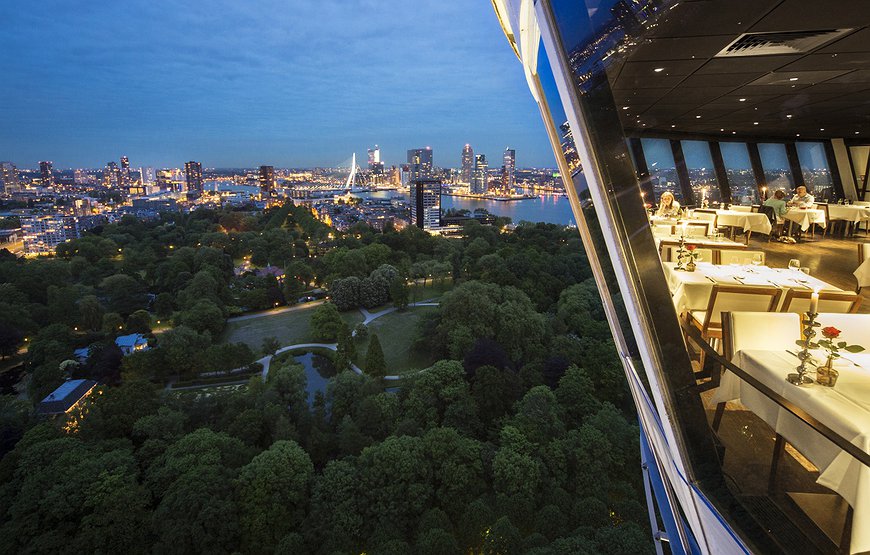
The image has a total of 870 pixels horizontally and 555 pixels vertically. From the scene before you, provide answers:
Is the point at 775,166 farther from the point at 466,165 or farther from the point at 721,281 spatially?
the point at 466,165

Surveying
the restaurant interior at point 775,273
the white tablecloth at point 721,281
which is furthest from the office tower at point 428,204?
the white tablecloth at point 721,281

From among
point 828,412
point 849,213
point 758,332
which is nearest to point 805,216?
point 849,213

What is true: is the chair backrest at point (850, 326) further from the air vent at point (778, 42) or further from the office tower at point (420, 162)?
the office tower at point (420, 162)

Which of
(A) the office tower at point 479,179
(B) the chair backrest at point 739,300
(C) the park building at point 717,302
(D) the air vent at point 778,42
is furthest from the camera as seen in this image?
(A) the office tower at point 479,179

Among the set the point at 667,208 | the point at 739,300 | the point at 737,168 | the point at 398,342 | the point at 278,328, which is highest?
the point at 737,168

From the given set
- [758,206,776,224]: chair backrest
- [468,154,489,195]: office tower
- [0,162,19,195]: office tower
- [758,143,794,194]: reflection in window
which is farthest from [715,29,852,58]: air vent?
[0,162,19,195]: office tower

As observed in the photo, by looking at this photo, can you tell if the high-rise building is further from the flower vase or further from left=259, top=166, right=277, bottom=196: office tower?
the flower vase

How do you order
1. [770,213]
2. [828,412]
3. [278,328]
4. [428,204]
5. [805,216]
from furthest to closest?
1. [428,204]
2. [278,328]
3. [770,213]
4. [805,216]
5. [828,412]
